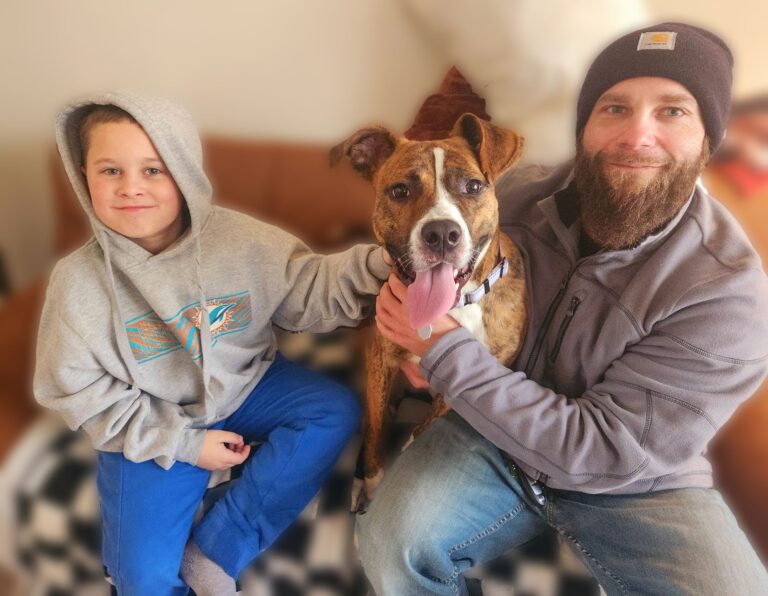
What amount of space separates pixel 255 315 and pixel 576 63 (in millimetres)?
1355

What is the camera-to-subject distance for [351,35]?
2.27 m

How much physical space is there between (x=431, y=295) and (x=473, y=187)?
0.30 meters

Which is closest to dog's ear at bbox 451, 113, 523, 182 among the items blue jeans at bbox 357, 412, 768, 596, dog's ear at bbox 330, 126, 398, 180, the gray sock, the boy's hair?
dog's ear at bbox 330, 126, 398, 180

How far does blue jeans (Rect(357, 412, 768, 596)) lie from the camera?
1.19 metres

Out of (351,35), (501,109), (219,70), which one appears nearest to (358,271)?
(501,109)

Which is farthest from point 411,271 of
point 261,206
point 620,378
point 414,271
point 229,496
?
point 261,206

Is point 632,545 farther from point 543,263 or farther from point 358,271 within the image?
point 358,271

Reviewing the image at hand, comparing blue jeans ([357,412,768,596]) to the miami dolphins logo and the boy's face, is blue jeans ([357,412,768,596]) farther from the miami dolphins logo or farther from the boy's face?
the boy's face

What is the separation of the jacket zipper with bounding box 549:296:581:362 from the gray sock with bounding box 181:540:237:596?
1.07 meters

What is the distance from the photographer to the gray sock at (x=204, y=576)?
4.69 feet

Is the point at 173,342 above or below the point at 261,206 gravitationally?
below

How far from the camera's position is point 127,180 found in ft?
4.37

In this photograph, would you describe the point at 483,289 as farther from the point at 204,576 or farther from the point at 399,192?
the point at 204,576

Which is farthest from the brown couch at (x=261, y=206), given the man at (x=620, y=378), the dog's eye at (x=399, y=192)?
the dog's eye at (x=399, y=192)
